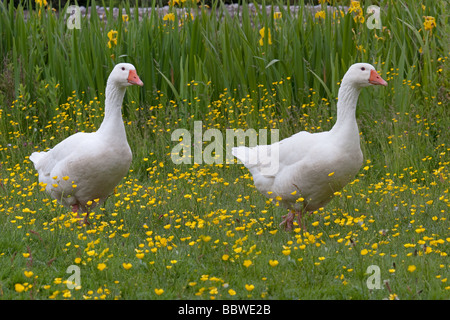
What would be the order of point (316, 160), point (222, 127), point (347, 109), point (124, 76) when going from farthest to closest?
point (222, 127), point (124, 76), point (347, 109), point (316, 160)

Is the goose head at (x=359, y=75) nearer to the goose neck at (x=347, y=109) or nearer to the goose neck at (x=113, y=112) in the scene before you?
the goose neck at (x=347, y=109)

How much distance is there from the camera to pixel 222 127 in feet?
27.9

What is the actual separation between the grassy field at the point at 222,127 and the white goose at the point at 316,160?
28 centimetres

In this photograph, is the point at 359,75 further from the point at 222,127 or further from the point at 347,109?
the point at 222,127

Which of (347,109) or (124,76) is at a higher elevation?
(124,76)

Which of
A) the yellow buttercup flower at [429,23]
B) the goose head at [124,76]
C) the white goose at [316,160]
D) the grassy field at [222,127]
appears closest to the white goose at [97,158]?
the goose head at [124,76]

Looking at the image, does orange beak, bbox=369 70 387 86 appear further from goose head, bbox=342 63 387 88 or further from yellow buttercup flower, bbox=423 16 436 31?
yellow buttercup flower, bbox=423 16 436 31

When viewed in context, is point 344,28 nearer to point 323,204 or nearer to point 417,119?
point 417,119

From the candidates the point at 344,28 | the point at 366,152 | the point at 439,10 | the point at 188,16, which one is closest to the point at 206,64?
the point at 188,16

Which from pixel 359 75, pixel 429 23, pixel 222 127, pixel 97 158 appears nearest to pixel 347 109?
pixel 359 75

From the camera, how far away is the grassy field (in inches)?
180

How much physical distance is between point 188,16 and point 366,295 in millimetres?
6136

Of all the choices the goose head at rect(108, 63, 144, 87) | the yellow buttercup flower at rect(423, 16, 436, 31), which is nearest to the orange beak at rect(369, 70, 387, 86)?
the goose head at rect(108, 63, 144, 87)

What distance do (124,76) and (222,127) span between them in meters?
2.79
